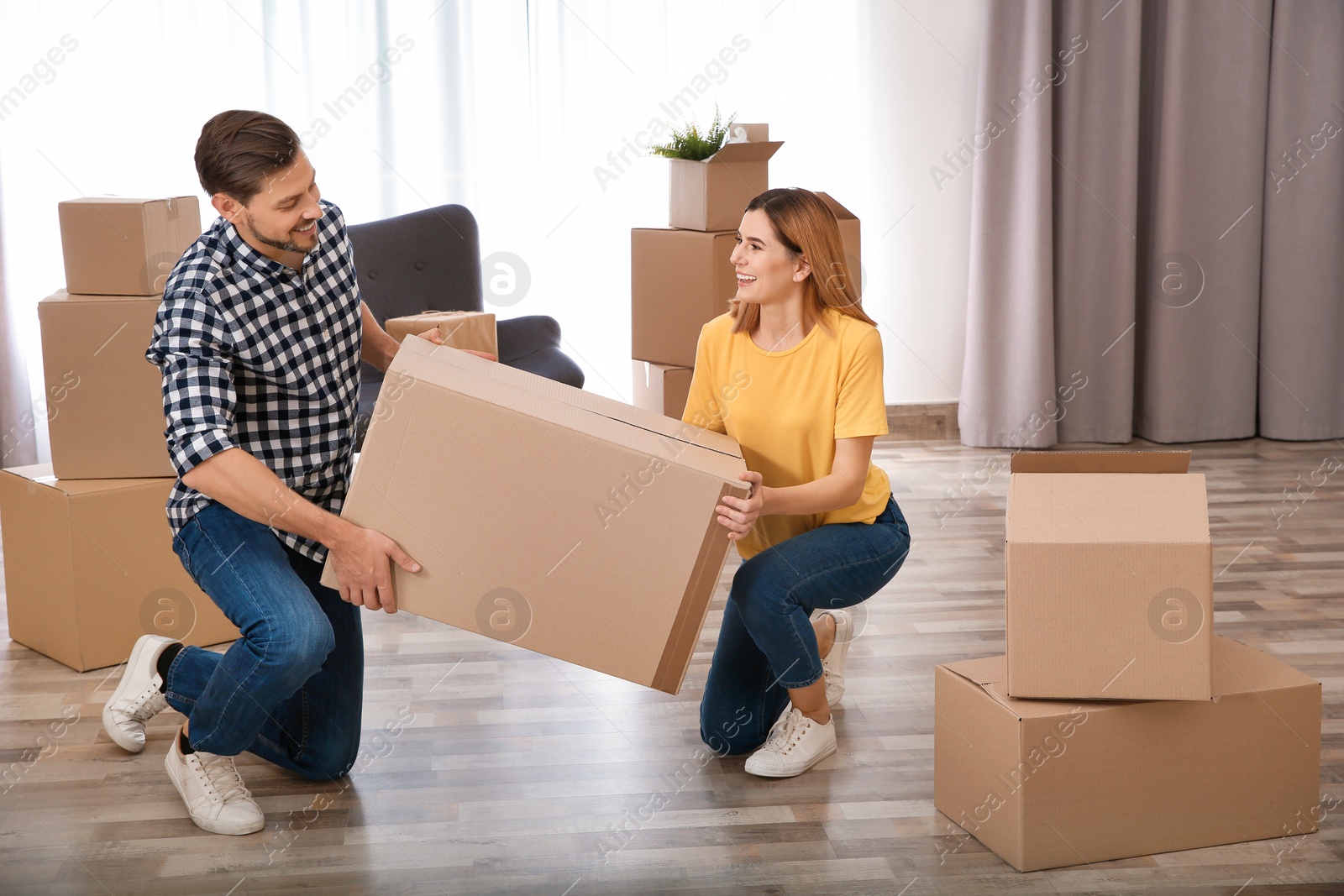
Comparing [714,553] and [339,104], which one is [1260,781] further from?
[339,104]

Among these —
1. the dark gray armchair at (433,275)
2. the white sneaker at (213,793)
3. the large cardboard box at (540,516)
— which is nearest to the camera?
the large cardboard box at (540,516)

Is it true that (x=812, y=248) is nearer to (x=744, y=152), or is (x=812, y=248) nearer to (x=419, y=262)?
(x=744, y=152)

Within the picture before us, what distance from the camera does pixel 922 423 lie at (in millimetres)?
4371

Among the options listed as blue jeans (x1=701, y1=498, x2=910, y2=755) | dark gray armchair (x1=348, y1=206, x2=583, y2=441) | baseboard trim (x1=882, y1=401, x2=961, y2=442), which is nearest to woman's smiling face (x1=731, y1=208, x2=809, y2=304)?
blue jeans (x1=701, y1=498, x2=910, y2=755)

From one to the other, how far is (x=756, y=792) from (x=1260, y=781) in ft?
2.41

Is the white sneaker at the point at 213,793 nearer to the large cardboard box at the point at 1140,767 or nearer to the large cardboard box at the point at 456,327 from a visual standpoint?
the large cardboard box at the point at 1140,767

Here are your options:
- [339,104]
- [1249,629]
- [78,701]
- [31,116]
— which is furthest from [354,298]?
Answer: [31,116]

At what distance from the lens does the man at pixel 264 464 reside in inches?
64.0

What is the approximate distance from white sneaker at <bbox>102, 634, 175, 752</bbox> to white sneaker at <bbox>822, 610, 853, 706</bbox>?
1.16m

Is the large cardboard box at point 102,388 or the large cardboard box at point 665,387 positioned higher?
the large cardboard box at point 102,388

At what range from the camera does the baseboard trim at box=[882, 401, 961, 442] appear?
436cm

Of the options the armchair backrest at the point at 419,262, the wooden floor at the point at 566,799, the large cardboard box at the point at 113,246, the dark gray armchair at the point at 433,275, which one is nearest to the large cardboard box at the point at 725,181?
the dark gray armchair at the point at 433,275

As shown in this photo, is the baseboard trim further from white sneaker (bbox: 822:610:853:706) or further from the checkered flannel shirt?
the checkered flannel shirt

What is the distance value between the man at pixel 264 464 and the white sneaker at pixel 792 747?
2.18 feet
